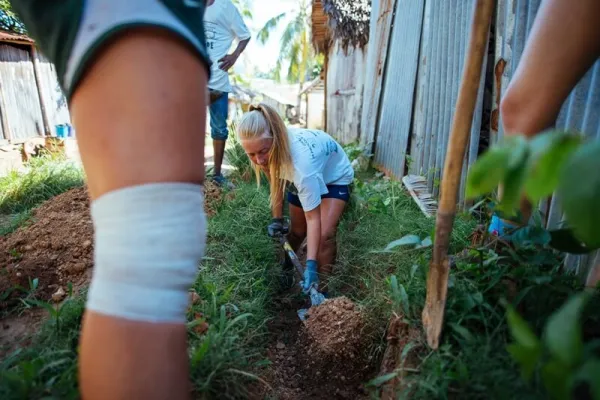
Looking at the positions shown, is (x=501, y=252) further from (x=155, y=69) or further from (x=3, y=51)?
(x=3, y=51)

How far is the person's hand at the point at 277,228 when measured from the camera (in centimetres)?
310

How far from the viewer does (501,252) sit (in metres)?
1.32

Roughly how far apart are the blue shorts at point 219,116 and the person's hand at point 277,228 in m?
1.38

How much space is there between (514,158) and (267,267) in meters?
2.33

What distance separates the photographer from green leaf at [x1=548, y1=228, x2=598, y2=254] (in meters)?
1.01

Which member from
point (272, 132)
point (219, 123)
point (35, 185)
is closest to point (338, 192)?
point (272, 132)

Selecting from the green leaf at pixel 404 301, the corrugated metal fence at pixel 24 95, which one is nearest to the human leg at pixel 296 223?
the green leaf at pixel 404 301

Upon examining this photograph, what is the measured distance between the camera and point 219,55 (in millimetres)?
3949

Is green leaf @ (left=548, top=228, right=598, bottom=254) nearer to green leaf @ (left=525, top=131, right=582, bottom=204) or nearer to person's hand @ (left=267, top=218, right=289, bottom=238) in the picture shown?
green leaf @ (left=525, top=131, right=582, bottom=204)

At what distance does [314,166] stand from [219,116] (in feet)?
5.43

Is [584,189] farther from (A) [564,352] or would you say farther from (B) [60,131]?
(B) [60,131]

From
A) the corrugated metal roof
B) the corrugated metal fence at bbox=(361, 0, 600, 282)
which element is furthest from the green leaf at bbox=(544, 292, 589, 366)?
the corrugated metal roof

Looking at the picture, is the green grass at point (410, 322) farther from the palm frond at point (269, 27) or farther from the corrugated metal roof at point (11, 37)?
the palm frond at point (269, 27)

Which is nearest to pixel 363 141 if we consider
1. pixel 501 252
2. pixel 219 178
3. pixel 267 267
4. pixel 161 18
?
pixel 219 178
